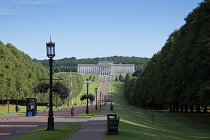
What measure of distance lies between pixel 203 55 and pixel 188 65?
702cm

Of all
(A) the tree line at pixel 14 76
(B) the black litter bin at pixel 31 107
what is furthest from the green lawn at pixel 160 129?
(A) the tree line at pixel 14 76

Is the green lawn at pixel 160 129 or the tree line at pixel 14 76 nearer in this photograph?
the green lawn at pixel 160 129

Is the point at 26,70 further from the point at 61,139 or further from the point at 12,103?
the point at 61,139

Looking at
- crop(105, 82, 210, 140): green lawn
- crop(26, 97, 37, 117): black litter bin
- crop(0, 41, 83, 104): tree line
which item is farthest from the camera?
crop(0, 41, 83, 104): tree line

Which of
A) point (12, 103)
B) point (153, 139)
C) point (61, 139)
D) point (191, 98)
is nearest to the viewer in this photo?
point (61, 139)

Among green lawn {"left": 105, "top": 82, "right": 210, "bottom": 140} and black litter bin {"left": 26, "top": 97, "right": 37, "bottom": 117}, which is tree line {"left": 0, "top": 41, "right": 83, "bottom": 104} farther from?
green lawn {"left": 105, "top": 82, "right": 210, "bottom": 140}

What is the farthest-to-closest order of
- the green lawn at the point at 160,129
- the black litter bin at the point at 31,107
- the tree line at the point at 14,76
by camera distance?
the tree line at the point at 14,76 < the black litter bin at the point at 31,107 < the green lawn at the point at 160,129

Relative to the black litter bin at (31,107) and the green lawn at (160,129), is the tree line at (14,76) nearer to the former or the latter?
the black litter bin at (31,107)

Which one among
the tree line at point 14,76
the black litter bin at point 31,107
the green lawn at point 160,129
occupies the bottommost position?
the green lawn at point 160,129

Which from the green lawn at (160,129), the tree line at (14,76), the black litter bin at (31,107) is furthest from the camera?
the tree line at (14,76)

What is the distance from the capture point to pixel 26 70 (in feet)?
403

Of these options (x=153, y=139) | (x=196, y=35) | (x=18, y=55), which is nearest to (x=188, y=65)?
(x=196, y=35)

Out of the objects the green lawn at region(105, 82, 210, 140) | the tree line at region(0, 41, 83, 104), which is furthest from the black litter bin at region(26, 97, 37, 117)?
the tree line at region(0, 41, 83, 104)

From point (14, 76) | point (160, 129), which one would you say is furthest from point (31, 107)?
point (14, 76)
